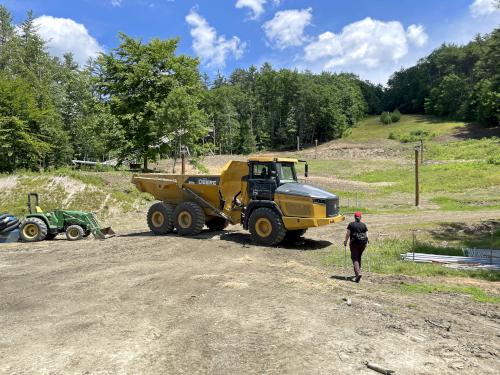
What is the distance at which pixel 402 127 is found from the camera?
98562 mm

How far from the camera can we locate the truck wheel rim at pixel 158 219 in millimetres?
17297

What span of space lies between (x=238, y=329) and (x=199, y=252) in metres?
6.80

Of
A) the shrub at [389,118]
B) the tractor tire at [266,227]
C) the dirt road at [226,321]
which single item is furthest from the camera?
the shrub at [389,118]

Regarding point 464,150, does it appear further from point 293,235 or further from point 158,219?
point 158,219

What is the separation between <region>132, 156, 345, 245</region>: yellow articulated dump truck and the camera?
561 inches

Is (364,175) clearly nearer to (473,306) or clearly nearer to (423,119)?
(473,306)

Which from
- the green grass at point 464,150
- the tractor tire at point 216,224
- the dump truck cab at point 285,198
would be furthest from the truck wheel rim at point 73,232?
the green grass at point 464,150

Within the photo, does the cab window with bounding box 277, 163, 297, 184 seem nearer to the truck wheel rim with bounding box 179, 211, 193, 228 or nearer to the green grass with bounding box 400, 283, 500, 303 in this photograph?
the truck wheel rim with bounding box 179, 211, 193, 228

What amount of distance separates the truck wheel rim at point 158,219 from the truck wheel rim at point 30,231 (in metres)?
4.88

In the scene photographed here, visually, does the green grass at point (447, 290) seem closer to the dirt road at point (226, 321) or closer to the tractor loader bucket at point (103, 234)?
the dirt road at point (226, 321)

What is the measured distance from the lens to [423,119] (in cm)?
10894

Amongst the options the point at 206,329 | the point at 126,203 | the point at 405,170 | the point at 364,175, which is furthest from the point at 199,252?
the point at 405,170

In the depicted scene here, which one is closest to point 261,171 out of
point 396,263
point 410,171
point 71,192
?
point 396,263

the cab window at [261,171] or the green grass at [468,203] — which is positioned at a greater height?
the cab window at [261,171]
